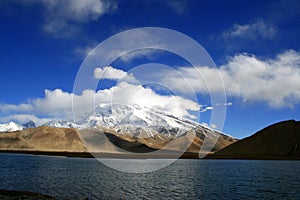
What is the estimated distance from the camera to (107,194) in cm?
4975

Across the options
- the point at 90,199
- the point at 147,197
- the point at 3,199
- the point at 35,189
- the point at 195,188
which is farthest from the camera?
the point at 195,188

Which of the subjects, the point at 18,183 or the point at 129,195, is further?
the point at 18,183

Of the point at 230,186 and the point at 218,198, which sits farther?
the point at 230,186

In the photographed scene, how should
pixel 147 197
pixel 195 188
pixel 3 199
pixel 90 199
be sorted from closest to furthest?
pixel 3 199 → pixel 90 199 → pixel 147 197 → pixel 195 188

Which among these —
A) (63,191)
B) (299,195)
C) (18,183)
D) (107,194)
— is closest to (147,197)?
(107,194)

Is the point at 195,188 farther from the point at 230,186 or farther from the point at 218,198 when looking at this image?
the point at 218,198

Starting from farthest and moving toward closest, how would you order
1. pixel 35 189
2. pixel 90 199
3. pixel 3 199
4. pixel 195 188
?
pixel 195 188 → pixel 35 189 → pixel 90 199 → pixel 3 199

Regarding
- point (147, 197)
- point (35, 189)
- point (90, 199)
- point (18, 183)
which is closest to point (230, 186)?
point (147, 197)

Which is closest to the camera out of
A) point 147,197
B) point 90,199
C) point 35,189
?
point 90,199

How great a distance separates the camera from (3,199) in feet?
118

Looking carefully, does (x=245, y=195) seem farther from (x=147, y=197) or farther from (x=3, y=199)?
(x=3, y=199)

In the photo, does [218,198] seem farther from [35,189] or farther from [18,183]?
[18,183]

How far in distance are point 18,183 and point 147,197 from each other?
26546mm

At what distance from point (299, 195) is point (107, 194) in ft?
94.7
